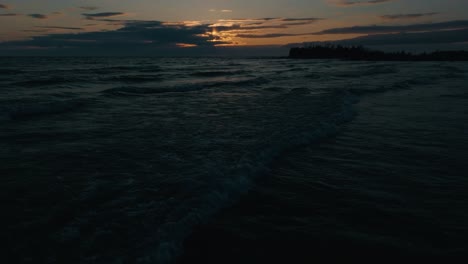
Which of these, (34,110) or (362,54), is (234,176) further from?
(362,54)

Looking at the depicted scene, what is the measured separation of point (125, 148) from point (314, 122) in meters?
5.18

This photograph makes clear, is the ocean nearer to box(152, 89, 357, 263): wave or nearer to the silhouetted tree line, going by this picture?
box(152, 89, 357, 263): wave

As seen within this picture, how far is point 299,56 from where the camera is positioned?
118m

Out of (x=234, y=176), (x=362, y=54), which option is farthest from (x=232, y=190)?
(x=362, y=54)

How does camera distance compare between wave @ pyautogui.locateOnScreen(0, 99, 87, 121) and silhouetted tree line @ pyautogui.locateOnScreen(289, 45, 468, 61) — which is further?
silhouetted tree line @ pyautogui.locateOnScreen(289, 45, 468, 61)

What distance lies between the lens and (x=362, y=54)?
89938mm

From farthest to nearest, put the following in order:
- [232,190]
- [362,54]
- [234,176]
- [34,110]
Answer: [362,54]
[34,110]
[234,176]
[232,190]

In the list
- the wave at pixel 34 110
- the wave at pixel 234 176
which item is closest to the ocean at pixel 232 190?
the wave at pixel 234 176

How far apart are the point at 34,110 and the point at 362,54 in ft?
303

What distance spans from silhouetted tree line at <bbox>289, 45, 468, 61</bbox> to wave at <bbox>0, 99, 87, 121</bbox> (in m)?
83.7

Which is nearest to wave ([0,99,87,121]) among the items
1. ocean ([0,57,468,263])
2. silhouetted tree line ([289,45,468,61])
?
ocean ([0,57,468,263])

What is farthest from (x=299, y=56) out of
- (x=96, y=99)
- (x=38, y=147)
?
(x=38, y=147)

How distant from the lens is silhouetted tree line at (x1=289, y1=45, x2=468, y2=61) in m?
77.4

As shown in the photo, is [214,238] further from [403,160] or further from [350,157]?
[403,160]
